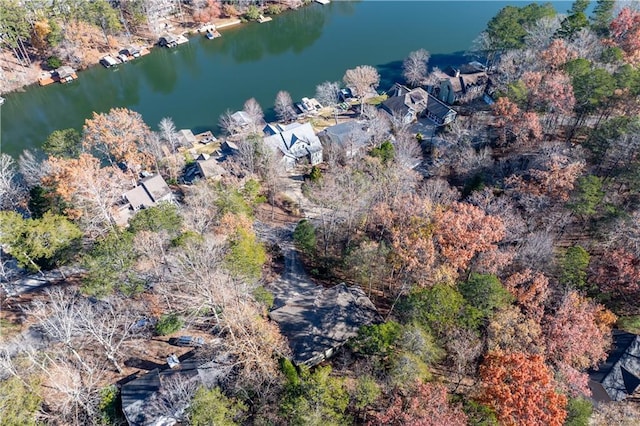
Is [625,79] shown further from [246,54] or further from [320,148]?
[246,54]

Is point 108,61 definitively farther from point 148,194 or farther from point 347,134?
point 347,134

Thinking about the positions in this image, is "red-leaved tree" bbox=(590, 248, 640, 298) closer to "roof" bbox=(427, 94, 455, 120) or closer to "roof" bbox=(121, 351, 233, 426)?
"roof" bbox=(121, 351, 233, 426)

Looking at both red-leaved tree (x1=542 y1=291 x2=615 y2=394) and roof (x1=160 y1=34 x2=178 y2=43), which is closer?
red-leaved tree (x1=542 y1=291 x2=615 y2=394)

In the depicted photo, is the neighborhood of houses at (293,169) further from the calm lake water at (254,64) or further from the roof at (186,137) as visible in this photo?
the calm lake water at (254,64)

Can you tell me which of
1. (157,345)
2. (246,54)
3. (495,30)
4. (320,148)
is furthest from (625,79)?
(246,54)

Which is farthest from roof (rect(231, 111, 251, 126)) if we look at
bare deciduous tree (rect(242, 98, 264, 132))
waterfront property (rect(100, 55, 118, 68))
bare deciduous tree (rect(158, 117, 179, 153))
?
waterfront property (rect(100, 55, 118, 68))
